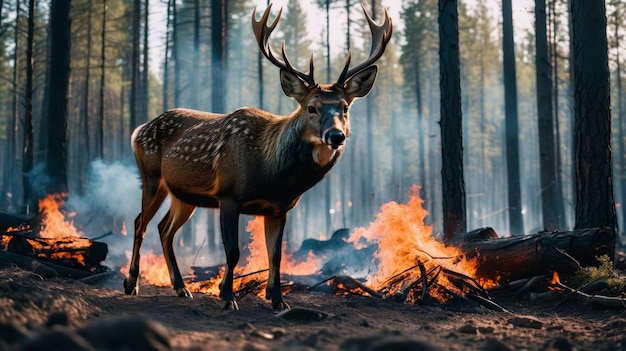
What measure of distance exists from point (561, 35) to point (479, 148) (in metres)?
21.3

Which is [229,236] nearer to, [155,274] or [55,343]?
[55,343]

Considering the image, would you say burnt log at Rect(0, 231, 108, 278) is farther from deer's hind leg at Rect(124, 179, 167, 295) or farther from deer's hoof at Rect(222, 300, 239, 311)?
deer's hoof at Rect(222, 300, 239, 311)

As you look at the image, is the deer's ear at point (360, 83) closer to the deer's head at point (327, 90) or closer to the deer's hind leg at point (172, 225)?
Result: the deer's head at point (327, 90)

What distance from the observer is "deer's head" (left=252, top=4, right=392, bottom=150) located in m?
7.02

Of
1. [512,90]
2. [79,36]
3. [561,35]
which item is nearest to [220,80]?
[512,90]

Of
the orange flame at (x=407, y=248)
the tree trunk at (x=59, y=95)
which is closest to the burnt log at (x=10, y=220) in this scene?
the tree trunk at (x=59, y=95)

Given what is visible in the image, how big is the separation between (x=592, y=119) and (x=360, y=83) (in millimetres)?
4639

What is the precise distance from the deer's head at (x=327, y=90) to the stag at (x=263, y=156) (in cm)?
1

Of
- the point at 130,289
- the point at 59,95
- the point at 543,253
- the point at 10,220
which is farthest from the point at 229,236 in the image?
the point at 59,95

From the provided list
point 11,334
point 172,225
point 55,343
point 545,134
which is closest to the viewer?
point 55,343

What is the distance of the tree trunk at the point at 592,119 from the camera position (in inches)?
390

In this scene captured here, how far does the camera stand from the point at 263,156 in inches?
300

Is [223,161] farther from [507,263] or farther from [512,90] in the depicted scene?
[512,90]

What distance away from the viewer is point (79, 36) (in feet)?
115
